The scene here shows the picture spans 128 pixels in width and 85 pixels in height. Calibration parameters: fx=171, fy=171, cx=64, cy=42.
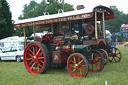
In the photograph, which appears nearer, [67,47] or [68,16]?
[68,16]

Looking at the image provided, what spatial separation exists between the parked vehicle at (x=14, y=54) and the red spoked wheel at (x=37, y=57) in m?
4.22

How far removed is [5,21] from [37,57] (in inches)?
785

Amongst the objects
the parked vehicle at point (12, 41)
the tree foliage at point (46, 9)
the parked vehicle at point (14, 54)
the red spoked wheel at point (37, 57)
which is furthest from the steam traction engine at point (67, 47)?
the parked vehicle at point (12, 41)

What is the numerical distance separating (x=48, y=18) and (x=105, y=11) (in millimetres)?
2241

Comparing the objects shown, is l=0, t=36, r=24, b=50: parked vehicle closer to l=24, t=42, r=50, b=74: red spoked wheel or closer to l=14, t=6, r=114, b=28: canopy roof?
l=14, t=6, r=114, b=28: canopy roof

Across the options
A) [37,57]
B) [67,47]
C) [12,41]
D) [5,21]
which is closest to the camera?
[67,47]

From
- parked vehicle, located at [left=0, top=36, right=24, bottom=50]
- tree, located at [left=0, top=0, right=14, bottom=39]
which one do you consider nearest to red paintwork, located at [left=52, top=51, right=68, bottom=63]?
parked vehicle, located at [left=0, top=36, right=24, bottom=50]

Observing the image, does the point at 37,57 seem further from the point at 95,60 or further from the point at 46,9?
the point at 46,9

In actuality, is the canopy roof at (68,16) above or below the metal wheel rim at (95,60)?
above

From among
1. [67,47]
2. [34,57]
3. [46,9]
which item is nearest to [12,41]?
[34,57]

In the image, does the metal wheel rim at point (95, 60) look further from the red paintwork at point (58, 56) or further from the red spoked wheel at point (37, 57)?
the red spoked wheel at point (37, 57)

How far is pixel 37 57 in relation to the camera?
6453mm

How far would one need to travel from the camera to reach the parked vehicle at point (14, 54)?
1092 cm

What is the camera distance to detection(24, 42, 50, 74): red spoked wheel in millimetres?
6121
